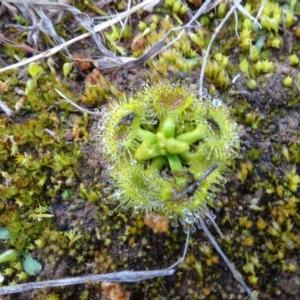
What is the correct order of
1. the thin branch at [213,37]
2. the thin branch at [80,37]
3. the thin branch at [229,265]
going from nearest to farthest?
the thin branch at [229,265]
the thin branch at [213,37]
the thin branch at [80,37]

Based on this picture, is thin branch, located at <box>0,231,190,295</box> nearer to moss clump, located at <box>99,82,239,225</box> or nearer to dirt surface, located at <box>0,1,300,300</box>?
dirt surface, located at <box>0,1,300,300</box>

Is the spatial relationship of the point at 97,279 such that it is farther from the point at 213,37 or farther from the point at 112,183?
the point at 213,37

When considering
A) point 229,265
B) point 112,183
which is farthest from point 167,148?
point 229,265

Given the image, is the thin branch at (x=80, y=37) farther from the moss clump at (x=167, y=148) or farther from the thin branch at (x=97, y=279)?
the thin branch at (x=97, y=279)

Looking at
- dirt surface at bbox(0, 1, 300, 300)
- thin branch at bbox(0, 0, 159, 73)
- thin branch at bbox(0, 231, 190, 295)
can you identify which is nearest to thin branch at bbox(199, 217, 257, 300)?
dirt surface at bbox(0, 1, 300, 300)

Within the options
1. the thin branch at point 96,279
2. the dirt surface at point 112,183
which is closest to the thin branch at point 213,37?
the dirt surface at point 112,183

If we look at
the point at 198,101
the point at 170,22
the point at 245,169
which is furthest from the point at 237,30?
the point at 245,169

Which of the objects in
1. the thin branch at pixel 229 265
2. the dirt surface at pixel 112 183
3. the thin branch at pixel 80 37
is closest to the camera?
the thin branch at pixel 229 265

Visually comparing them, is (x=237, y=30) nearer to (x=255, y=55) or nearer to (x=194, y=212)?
(x=255, y=55)
